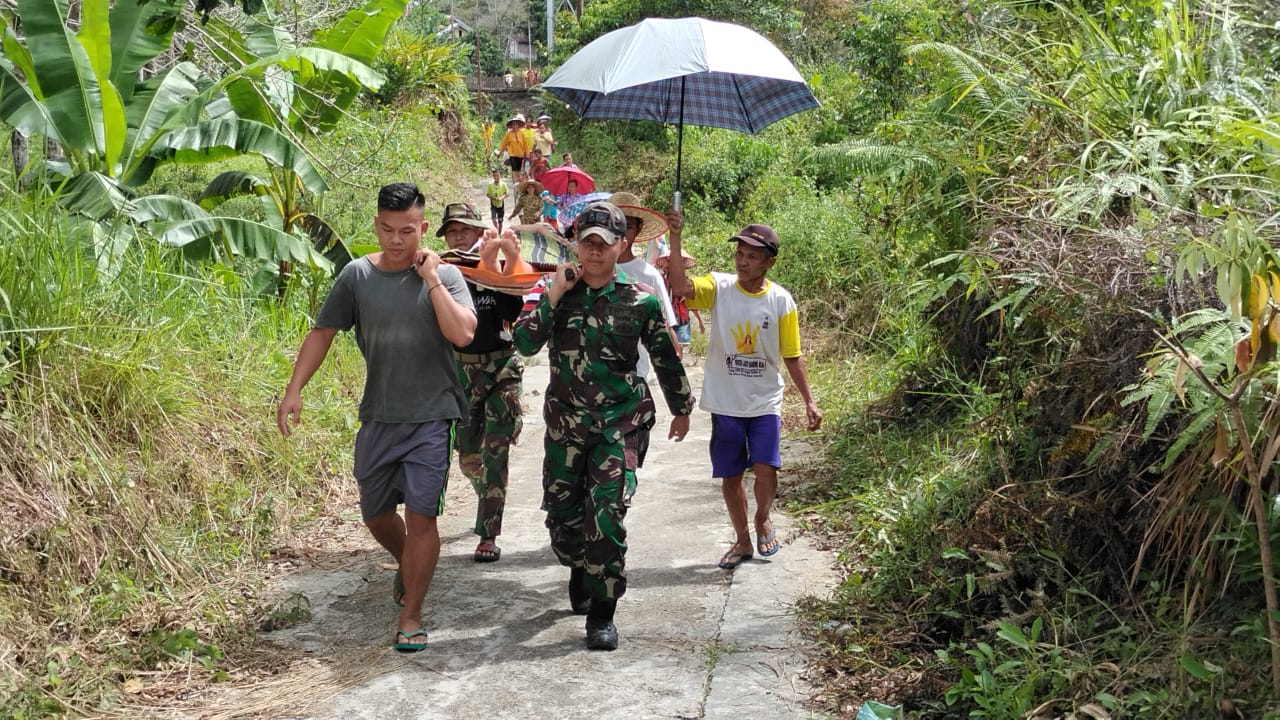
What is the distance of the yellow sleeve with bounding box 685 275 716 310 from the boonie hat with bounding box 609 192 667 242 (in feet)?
4.02

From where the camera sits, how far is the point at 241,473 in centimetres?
693

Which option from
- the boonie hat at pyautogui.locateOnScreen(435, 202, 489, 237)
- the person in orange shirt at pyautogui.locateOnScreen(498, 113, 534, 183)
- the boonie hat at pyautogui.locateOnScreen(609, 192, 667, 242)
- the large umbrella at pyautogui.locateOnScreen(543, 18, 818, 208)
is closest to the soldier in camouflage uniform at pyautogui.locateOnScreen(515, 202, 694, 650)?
the boonie hat at pyautogui.locateOnScreen(435, 202, 489, 237)

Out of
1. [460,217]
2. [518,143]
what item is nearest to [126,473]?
[460,217]

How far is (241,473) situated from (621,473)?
2.66m

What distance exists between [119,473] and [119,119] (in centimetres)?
360

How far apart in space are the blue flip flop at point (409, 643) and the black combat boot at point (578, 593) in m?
0.78

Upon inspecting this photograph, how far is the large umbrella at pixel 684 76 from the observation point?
7934 millimetres

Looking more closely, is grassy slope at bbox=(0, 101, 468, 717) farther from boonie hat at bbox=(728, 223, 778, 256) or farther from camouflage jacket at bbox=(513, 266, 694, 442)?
boonie hat at bbox=(728, 223, 778, 256)

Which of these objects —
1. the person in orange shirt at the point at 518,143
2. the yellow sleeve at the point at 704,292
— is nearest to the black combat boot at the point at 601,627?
the yellow sleeve at the point at 704,292

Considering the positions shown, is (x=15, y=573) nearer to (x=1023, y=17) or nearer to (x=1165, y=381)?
(x=1165, y=381)

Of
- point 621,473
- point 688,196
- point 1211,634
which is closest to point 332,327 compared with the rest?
point 621,473

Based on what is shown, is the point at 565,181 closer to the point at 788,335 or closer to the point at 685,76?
the point at 685,76

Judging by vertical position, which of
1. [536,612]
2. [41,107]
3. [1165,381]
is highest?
[41,107]

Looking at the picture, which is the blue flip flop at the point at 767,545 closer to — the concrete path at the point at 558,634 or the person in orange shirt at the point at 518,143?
the concrete path at the point at 558,634
